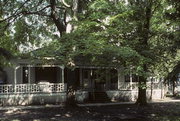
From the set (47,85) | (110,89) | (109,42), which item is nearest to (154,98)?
(110,89)

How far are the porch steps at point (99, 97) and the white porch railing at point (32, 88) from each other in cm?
283

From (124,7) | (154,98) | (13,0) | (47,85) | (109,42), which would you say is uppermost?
(13,0)

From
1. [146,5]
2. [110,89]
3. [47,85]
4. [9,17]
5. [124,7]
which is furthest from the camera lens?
[110,89]

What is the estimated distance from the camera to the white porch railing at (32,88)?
1958 centimetres

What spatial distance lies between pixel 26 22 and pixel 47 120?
10802 mm

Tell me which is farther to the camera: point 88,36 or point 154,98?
point 154,98

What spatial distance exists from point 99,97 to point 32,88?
6.09 meters

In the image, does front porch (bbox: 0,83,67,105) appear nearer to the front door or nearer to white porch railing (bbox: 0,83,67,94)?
white porch railing (bbox: 0,83,67,94)

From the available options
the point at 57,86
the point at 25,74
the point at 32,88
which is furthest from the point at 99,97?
the point at 25,74

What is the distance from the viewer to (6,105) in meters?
19.1

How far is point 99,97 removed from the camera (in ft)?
75.5

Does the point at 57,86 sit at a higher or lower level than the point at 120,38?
lower

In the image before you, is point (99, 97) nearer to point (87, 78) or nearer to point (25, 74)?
point (87, 78)

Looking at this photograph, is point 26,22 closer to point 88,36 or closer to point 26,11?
point 26,11
